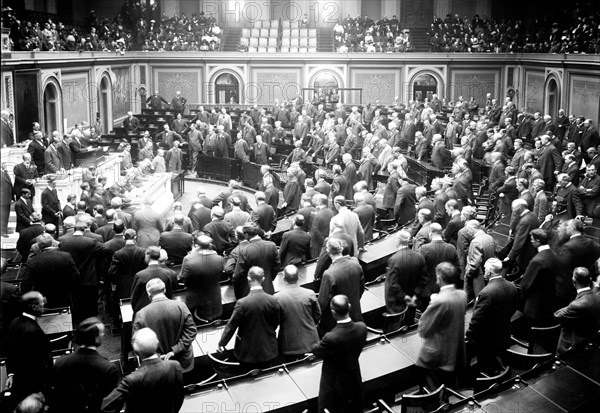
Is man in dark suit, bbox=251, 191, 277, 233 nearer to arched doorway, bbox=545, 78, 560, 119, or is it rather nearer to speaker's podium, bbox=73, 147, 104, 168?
speaker's podium, bbox=73, 147, 104, 168

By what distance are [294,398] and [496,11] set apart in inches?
1243

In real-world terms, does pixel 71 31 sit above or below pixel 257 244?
above

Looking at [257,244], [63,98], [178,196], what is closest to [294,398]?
[257,244]

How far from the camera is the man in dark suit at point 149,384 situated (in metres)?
5.49

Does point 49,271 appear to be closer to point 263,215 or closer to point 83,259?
point 83,259

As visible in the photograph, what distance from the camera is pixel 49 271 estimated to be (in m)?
8.47

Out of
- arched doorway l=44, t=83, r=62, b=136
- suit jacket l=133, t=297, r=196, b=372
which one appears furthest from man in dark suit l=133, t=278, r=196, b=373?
arched doorway l=44, t=83, r=62, b=136

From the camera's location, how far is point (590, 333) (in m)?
7.38

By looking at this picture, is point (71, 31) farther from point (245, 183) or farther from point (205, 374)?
point (205, 374)

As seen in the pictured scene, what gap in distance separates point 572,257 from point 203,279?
15.8ft

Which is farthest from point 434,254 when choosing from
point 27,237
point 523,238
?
point 27,237

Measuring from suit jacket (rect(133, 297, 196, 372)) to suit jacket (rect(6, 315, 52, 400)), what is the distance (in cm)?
91

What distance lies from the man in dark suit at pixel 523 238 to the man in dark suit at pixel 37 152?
1215 cm

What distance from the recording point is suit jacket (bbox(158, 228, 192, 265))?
993 cm
